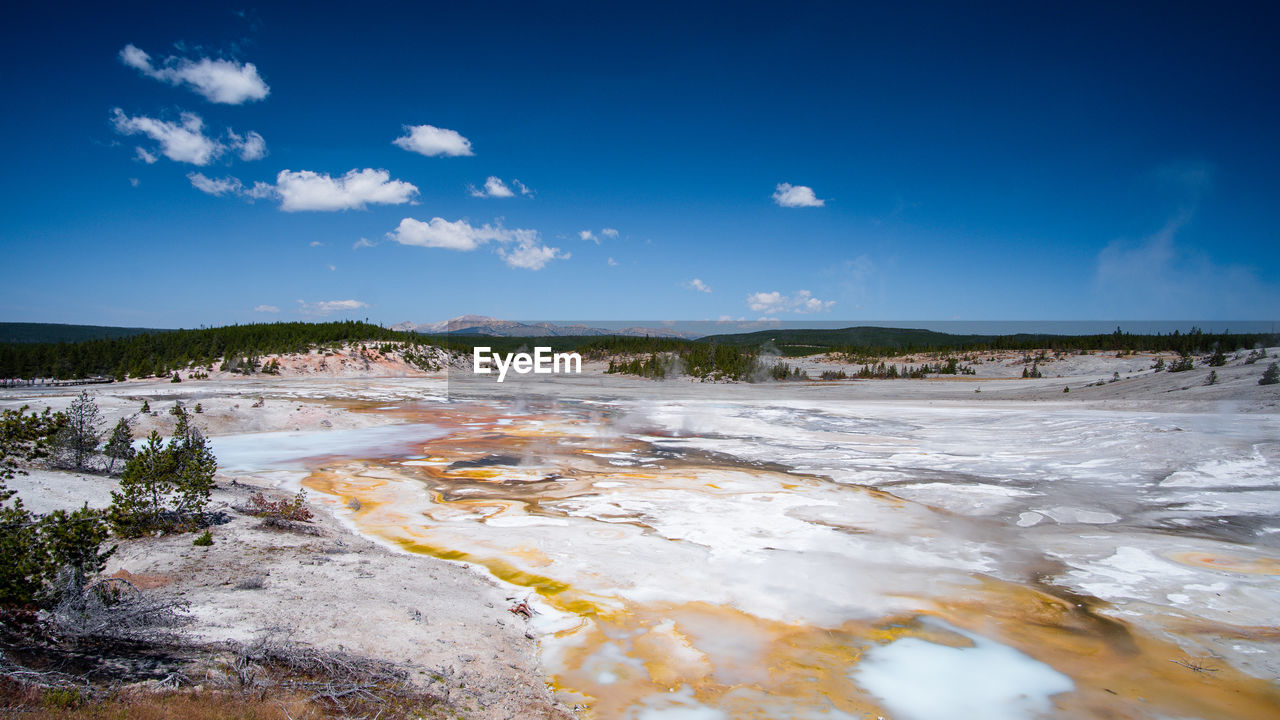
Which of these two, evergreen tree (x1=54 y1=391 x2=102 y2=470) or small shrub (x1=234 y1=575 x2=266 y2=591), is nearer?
small shrub (x1=234 y1=575 x2=266 y2=591)

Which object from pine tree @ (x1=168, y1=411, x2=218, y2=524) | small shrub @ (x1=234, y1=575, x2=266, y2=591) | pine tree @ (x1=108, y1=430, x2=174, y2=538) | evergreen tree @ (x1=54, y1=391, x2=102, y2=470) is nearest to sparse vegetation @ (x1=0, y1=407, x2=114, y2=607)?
small shrub @ (x1=234, y1=575, x2=266, y2=591)

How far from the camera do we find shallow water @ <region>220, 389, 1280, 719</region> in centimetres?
637

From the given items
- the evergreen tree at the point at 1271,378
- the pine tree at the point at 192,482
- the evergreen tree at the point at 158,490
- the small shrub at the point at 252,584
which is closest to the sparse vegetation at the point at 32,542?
the small shrub at the point at 252,584

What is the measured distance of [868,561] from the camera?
32.7 feet

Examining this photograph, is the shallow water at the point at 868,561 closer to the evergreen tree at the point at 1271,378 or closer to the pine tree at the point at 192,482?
the pine tree at the point at 192,482

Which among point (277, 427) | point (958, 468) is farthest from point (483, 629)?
point (277, 427)

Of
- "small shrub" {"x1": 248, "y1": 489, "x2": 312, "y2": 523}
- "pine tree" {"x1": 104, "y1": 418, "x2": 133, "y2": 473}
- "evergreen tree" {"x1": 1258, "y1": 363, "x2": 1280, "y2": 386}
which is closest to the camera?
"small shrub" {"x1": 248, "y1": 489, "x2": 312, "y2": 523}

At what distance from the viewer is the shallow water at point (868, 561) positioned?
6367 millimetres

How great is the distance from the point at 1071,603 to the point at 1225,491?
987cm

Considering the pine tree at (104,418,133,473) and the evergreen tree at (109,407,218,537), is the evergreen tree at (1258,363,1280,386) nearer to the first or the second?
the evergreen tree at (109,407,218,537)

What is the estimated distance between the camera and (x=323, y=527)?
11.0 m

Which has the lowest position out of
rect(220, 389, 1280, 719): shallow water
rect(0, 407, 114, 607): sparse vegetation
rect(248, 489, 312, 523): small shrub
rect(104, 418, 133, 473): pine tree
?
rect(220, 389, 1280, 719): shallow water

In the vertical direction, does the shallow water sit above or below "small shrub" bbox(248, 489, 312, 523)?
below

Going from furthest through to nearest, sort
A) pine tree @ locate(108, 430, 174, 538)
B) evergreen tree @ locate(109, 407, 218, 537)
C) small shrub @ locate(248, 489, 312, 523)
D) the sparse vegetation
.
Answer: small shrub @ locate(248, 489, 312, 523), evergreen tree @ locate(109, 407, 218, 537), pine tree @ locate(108, 430, 174, 538), the sparse vegetation
